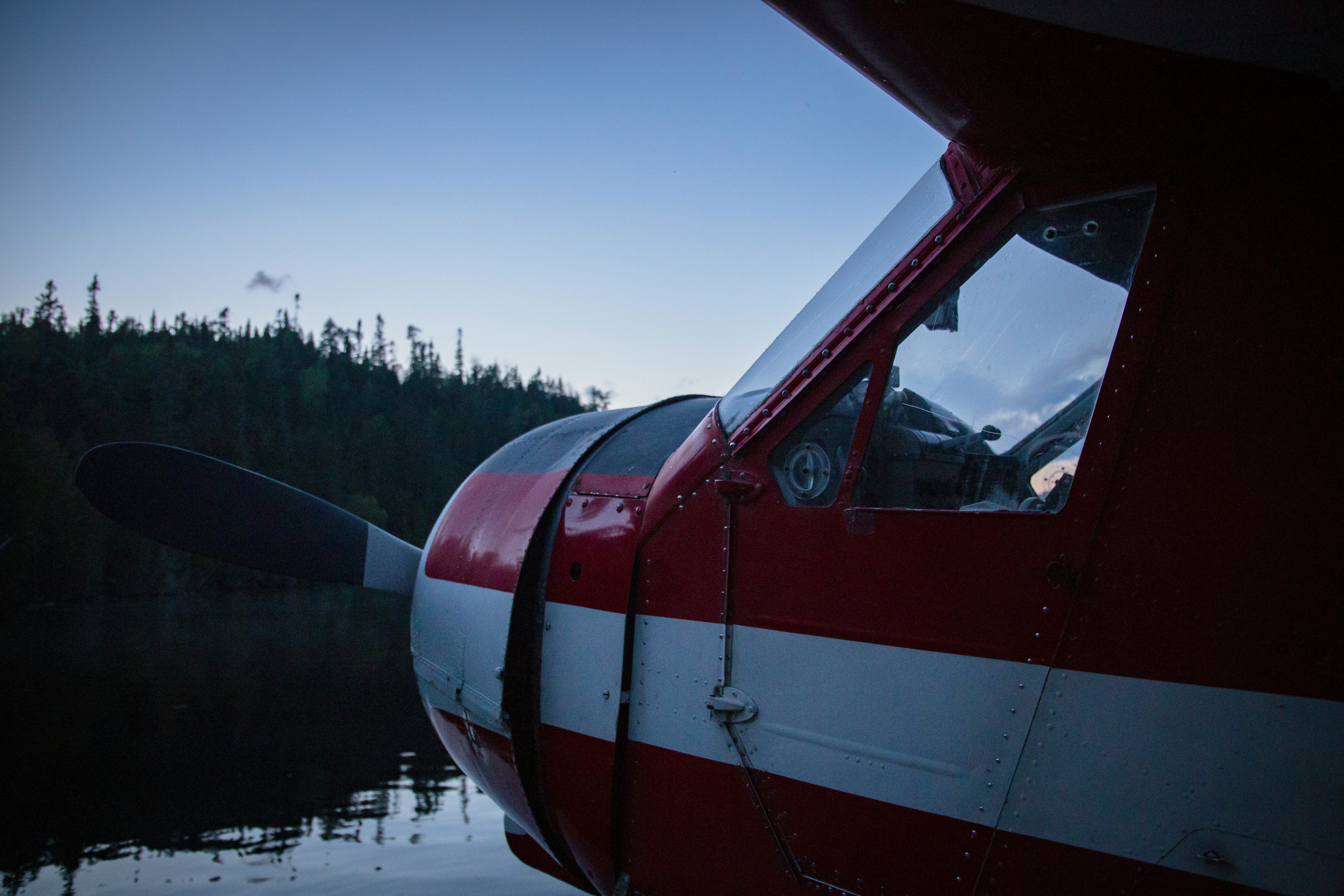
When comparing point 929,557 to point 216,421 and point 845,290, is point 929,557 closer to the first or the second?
point 845,290

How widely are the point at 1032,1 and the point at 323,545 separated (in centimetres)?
388

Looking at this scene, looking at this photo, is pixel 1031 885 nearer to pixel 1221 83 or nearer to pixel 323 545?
pixel 1221 83

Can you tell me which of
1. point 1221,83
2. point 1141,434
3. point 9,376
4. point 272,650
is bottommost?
point 272,650

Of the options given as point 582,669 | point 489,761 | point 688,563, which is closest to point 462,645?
point 489,761

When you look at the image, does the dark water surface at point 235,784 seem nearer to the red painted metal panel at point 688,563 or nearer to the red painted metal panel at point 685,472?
the red painted metal panel at point 688,563

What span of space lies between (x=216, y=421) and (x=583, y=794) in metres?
62.8

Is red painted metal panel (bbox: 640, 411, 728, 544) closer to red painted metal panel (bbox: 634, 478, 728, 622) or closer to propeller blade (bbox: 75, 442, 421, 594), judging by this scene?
red painted metal panel (bbox: 634, 478, 728, 622)

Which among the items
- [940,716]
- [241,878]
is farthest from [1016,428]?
[241,878]

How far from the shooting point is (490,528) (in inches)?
139

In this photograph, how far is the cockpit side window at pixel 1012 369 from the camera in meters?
1.95

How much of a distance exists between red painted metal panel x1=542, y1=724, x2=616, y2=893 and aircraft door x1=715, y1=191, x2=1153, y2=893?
64 centimetres

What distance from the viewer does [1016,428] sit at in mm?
2070

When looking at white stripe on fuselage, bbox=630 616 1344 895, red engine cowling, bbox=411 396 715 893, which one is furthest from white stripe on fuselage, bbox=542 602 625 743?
white stripe on fuselage, bbox=630 616 1344 895

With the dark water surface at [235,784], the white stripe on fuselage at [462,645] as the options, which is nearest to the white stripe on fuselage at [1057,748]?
the white stripe on fuselage at [462,645]
